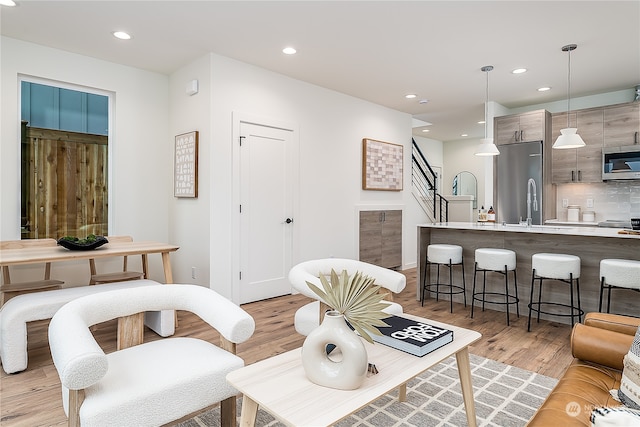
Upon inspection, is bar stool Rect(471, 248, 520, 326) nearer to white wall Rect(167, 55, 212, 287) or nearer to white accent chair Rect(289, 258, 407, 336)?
white accent chair Rect(289, 258, 407, 336)

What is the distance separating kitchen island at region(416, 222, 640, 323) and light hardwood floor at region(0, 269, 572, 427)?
29 cm

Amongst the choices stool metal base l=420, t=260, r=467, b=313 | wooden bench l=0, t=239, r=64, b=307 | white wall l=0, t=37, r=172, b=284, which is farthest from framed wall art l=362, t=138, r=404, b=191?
wooden bench l=0, t=239, r=64, b=307

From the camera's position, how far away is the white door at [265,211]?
431 centimetres

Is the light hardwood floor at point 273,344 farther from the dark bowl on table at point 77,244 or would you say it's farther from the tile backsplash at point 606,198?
the tile backsplash at point 606,198

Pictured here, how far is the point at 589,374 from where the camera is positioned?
1610 millimetres

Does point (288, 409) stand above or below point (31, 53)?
below

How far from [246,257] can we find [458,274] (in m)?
2.47

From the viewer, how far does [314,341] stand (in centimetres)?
134

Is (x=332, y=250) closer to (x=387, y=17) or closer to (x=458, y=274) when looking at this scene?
(x=458, y=274)

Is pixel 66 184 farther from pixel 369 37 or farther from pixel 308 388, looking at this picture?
pixel 308 388

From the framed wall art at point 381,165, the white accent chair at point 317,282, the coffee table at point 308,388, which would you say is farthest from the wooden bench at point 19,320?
the framed wall art at point 381,165

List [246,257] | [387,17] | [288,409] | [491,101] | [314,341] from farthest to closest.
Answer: [491,101], [246,257], [387,17], [314,341], [288,409]

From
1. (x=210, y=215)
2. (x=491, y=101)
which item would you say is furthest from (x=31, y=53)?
(x=491, y=101)

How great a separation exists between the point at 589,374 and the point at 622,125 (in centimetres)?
486
